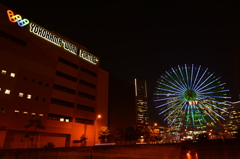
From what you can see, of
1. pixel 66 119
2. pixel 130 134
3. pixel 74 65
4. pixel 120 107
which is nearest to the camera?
pixel 66 119

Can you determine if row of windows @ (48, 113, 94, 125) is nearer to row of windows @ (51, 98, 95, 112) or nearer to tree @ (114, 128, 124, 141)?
row of windows @ (51, 98, 95, 112)

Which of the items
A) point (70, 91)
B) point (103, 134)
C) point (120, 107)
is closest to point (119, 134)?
point (103, 134)

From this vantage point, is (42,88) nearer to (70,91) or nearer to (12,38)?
(70,91)

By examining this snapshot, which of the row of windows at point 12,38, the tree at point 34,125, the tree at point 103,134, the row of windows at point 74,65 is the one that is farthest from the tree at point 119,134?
the row of windows at point 12,38

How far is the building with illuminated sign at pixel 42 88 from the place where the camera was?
33.6 metres

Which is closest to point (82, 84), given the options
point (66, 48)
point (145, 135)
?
point (66, 48)

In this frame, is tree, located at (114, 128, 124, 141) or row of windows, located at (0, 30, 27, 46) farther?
tree, located at (114, 128, 124, 141)

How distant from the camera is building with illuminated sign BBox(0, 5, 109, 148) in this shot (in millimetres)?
33625

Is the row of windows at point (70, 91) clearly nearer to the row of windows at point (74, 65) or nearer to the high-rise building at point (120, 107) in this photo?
the row of windows at point (74, 65)

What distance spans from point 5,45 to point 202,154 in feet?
118

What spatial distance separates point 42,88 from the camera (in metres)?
38.9

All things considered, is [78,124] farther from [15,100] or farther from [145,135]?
[145,135]

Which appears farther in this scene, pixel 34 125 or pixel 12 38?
pixel 12 38

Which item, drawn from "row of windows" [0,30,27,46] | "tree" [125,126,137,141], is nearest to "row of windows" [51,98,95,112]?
"tree" [125,126,137,141]
